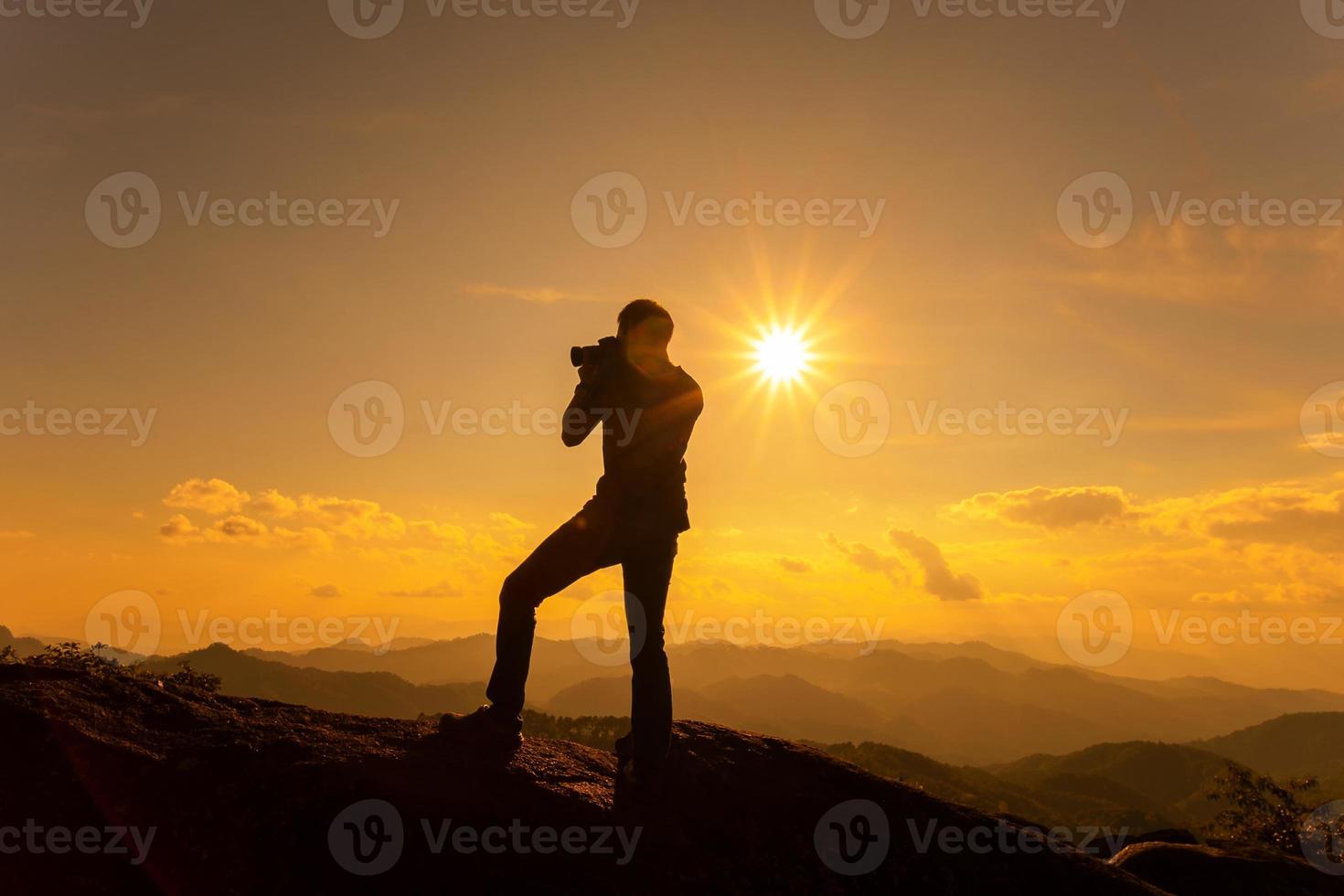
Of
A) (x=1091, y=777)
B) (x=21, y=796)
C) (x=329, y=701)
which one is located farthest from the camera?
(x=329, y=701)

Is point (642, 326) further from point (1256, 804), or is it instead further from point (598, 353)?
point (1256, 804)

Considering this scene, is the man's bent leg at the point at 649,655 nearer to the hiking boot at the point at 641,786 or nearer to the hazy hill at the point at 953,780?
the hiking boot at the point at 641,786

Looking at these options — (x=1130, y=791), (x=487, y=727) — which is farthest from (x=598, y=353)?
(x=1130, y=791)

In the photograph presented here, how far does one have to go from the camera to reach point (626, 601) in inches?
242

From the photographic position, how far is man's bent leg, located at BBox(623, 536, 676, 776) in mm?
5852

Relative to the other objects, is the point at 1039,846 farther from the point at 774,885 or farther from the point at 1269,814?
the point at 1269,814

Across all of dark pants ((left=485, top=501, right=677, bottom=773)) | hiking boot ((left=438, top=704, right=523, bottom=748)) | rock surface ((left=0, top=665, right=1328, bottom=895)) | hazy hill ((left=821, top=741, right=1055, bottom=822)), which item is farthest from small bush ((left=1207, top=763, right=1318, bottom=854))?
hiking boot ((left=438, top=704, right=523, bottom=748))

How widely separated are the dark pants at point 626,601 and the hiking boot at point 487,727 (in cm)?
9

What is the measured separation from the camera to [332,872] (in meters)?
4.26

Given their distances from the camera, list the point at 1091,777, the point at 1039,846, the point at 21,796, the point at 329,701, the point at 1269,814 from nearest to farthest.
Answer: the point at 21,796
the point at 1039,846
the point at 1269,814
the point at 1091,777
the point at 329,701

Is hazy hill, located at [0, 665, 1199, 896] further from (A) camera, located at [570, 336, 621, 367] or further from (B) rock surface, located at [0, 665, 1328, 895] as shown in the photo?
(A) camera, located at [570, 336, 621, 367]

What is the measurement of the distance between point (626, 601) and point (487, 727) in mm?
1626

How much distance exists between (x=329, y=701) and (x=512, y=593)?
21506cm

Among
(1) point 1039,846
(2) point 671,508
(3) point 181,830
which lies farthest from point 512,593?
(1) point 1039,846
